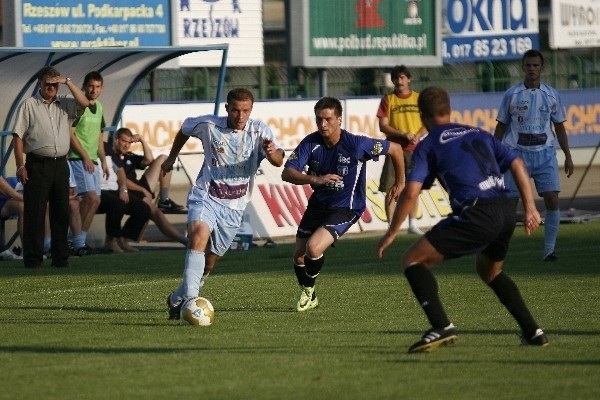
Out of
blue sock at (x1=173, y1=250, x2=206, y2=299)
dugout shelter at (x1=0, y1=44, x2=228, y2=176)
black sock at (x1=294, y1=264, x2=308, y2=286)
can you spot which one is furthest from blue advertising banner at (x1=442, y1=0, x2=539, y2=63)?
blue sock at (x1=173, y1=250, x2=206, y2=299)

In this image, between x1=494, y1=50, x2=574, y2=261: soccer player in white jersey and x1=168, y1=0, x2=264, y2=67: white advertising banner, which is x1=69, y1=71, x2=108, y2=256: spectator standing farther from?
x1=168, y1=0, x2=264, y2=67: white advertising banner

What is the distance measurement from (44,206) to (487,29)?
2038 centimetres

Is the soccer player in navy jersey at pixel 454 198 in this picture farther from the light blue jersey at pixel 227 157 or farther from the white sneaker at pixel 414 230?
the white sneaker at pixel 414 230

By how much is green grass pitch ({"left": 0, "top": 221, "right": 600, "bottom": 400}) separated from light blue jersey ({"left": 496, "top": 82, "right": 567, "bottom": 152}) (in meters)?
1.26

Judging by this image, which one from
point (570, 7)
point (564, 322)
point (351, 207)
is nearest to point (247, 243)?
point (351, 207)

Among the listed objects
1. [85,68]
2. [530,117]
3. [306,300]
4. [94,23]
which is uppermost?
[94,23]

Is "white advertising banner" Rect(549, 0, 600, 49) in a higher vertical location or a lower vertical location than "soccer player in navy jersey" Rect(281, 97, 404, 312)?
higher

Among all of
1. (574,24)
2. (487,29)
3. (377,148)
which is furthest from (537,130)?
(574,24)

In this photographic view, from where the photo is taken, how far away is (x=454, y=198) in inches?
356

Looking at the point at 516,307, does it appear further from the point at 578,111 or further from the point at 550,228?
the point at 578,111

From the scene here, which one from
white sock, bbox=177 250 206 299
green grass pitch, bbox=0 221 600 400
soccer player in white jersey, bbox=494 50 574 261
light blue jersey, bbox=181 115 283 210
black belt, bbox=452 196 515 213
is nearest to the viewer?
green grass pitch, bbox=0 221 600 400

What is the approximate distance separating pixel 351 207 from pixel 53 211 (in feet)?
15.4

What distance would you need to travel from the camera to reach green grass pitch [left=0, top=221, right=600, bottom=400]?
7.88 m

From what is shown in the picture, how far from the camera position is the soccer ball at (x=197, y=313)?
1053 cm
